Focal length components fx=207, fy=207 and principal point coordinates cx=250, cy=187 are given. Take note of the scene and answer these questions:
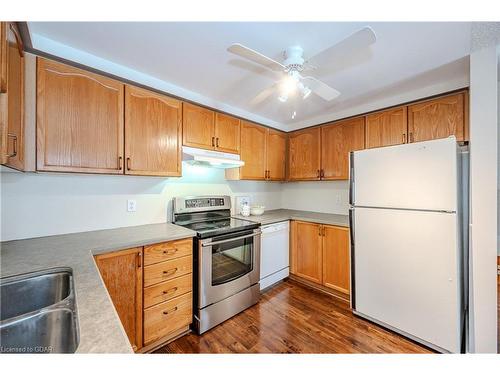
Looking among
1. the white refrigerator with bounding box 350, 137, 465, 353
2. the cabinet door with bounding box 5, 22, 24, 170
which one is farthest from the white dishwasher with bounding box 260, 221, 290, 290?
the cabinet door with bounding box 5, 22, 24, 170

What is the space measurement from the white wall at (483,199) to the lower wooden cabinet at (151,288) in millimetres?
2134

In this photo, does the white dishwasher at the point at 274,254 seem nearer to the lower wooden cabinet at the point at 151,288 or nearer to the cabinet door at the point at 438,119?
the lower wooden cabinet at the point at 151,288

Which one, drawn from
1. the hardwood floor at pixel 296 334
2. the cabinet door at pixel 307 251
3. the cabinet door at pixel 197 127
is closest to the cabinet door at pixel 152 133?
the cabinet door at pixel 197 127

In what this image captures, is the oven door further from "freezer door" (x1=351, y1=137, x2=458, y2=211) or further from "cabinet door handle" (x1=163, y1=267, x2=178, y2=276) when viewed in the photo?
"freezer door" (x1=351, y1=137, x2=458, y2=211)

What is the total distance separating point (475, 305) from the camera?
1.47m

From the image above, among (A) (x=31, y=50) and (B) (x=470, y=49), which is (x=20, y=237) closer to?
(A) (x=31, y=50)

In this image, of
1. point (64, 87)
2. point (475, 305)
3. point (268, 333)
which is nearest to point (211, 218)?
point (268, 333)

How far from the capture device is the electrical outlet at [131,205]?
196 centimetres

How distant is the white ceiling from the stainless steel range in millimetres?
1251

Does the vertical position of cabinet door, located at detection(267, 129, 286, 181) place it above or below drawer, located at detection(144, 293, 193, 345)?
above

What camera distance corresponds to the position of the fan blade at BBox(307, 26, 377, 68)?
1.00 metres
